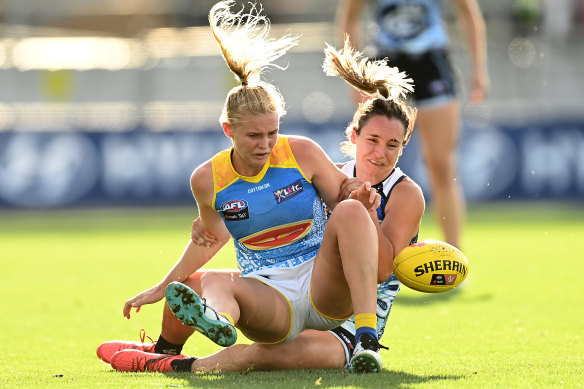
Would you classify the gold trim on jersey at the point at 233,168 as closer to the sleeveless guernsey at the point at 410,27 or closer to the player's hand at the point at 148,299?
the player's hand at the point at 148,299

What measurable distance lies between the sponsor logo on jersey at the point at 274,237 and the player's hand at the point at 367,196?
1.08ft

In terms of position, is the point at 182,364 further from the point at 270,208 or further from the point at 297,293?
the point at 270,208

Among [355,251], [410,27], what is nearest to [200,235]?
[355,251]

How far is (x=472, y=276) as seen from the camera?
7.95 m

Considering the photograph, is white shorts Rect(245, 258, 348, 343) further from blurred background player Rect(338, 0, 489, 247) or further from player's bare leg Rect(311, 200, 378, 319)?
blurred background player Rect(338, 0, 489, 247)

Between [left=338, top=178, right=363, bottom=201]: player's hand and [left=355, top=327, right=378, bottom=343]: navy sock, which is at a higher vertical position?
[left=338, top=178, right=363, bottom=201]: player's hand

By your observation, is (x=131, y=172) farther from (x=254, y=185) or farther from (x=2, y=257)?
(x=254, y=185)

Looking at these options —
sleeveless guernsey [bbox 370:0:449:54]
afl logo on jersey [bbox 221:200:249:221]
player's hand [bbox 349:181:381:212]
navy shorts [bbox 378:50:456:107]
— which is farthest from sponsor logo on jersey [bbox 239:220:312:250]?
sleeveless guernsey [bbox 370:0:449:54]

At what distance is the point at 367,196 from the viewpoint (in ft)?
13.6

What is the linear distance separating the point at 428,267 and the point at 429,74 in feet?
10.2

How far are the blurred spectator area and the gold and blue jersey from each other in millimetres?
10521

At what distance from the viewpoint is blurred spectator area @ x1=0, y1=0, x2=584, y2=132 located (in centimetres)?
1586

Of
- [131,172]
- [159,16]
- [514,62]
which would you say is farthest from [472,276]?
[159,16]

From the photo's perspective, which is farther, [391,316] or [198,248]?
[391,316]
